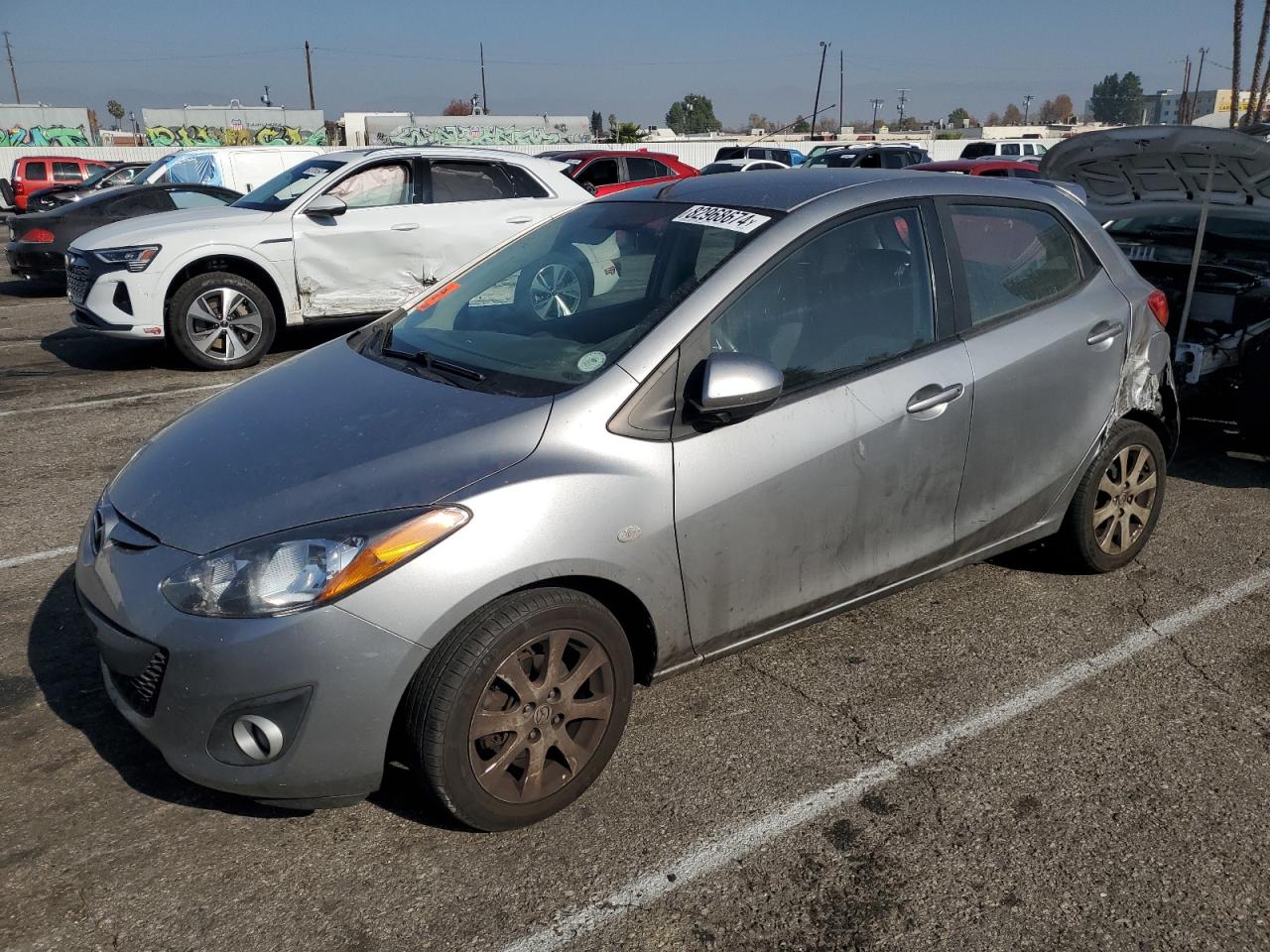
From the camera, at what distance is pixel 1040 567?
15.1ft

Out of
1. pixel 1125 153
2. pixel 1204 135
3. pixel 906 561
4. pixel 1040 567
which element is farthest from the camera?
pixel 1125 153

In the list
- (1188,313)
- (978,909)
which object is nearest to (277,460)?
(978,909)

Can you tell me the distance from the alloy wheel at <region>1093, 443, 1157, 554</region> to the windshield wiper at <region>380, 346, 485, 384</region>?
259 centimetres

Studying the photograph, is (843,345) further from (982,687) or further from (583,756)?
(583,756)

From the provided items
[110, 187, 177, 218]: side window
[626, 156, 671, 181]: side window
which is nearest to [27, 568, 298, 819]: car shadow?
[110, 187, 177, 218]: side window

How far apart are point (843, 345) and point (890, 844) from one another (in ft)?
5.00

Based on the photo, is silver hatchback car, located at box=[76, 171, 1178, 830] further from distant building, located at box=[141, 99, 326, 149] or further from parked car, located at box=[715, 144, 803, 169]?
distant building, located at box=[141, 99, 326, 149]

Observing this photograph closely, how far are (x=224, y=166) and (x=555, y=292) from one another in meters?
A: 16.2

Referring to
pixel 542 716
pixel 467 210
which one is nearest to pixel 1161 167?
pixel 542 716

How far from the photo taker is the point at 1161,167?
18.2ft

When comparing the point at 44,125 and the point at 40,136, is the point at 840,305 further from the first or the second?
the point at 44,125

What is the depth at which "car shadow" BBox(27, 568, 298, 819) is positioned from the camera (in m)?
3.01

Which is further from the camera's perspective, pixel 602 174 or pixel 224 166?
pixel 224 166

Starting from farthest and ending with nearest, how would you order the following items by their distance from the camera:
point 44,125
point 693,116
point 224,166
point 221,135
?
point 693,116 → point 221,135 → point 44,125 → point 224,166
